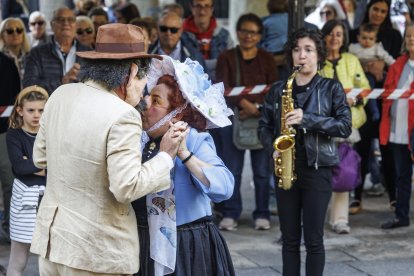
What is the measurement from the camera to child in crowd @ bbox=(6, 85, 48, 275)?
633 centimetres

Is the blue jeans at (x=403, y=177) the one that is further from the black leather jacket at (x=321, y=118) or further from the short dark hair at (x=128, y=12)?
the short dark hair at (x=128, y=12)

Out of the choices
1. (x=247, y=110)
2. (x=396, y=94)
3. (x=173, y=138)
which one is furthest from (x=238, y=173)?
(x=173, y=138)

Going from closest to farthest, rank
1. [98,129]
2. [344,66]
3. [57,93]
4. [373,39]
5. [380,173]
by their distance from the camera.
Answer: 1. [98,129]
2. [57,93]
3. [344,66]
4. [373,39]
5. [380,173]

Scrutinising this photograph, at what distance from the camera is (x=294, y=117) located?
6.09 meters

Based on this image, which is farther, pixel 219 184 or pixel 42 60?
pixel 42 60

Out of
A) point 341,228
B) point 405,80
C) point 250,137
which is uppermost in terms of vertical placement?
point 405,80

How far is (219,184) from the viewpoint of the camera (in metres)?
4.26

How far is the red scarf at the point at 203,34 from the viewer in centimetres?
950

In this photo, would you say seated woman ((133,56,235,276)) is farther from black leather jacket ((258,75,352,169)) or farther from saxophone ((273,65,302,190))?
black leather jacket ((258,75,352,169))

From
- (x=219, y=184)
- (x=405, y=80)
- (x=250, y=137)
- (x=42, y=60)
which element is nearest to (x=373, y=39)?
(x=405, y=80)

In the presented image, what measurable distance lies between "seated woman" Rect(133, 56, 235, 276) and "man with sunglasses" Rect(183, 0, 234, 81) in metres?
5.03

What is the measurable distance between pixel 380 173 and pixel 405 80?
214cm

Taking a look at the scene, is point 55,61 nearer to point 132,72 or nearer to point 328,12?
point 328,12

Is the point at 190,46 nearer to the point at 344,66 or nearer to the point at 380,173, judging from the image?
the point at 344,66
